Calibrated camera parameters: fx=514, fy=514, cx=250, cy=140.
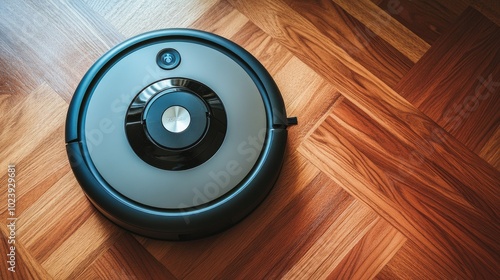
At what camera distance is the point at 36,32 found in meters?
0.96

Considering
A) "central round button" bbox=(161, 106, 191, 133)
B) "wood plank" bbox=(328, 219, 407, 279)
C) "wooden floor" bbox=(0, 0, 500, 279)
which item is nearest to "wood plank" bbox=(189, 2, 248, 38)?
"wooden floor" bbox=(0, 0, 500, 279)

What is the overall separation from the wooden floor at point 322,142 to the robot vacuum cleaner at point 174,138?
63 mm

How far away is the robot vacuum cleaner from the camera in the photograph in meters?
0.80

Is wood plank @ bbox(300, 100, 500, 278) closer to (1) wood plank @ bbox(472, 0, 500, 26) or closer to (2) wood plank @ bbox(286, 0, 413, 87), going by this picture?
(2) wood plank @ bbox(286, 0, 413, 87)

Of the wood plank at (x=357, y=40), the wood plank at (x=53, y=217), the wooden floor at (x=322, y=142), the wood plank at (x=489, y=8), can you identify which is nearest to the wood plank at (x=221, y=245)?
the wooden floor at (x=322, y=142)

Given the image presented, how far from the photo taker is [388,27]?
97 centimetres

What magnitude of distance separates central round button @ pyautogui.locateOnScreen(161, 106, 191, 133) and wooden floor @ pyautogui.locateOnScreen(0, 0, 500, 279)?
19 centimetres

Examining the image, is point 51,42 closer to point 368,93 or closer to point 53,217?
point 53,217

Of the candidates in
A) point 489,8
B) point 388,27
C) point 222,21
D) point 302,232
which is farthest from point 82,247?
point 489,8

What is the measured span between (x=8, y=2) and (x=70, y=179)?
1.22 ft

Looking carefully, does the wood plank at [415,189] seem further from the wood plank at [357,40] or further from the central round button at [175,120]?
the central round button at [175,120]

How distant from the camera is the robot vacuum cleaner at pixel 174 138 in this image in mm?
799

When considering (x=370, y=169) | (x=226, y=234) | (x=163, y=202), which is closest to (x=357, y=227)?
(x=370, y=169)

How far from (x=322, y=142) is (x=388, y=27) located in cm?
26
